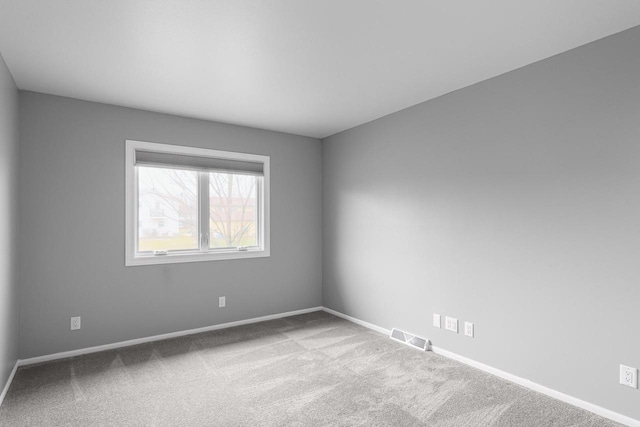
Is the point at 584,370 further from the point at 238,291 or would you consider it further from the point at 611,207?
the point at 238,291

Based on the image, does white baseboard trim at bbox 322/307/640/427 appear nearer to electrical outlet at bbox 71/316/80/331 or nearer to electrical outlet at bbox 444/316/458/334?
electrical outlet at bbox 444/316/458/334

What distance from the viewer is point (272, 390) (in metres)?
2.60

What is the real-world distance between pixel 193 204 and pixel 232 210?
0.49 m

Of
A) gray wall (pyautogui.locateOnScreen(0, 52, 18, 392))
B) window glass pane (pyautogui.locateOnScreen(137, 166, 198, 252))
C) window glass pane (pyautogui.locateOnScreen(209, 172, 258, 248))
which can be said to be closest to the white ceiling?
gray wall (pyautogui.locateOnScreen(0, 52, 18, 392))

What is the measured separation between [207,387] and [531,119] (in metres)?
3.27

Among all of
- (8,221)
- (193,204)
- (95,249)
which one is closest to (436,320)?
(193,204)

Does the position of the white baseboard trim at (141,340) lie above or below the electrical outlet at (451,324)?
below

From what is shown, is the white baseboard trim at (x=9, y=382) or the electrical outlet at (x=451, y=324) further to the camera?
the electrical outlet at (x=451, y=324)

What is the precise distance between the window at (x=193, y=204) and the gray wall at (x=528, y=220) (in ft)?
5.44

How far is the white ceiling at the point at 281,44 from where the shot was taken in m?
1.97

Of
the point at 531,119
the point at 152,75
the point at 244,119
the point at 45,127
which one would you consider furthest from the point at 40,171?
the point at 531,119

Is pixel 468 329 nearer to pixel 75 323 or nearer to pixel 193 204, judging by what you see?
pixel 193 204

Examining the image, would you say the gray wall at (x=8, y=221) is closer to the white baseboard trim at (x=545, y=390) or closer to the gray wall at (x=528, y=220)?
the gray wall at (x=528, y=220)

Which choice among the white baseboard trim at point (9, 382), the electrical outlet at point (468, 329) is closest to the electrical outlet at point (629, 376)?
the electrical outlet at point (468, 329)
